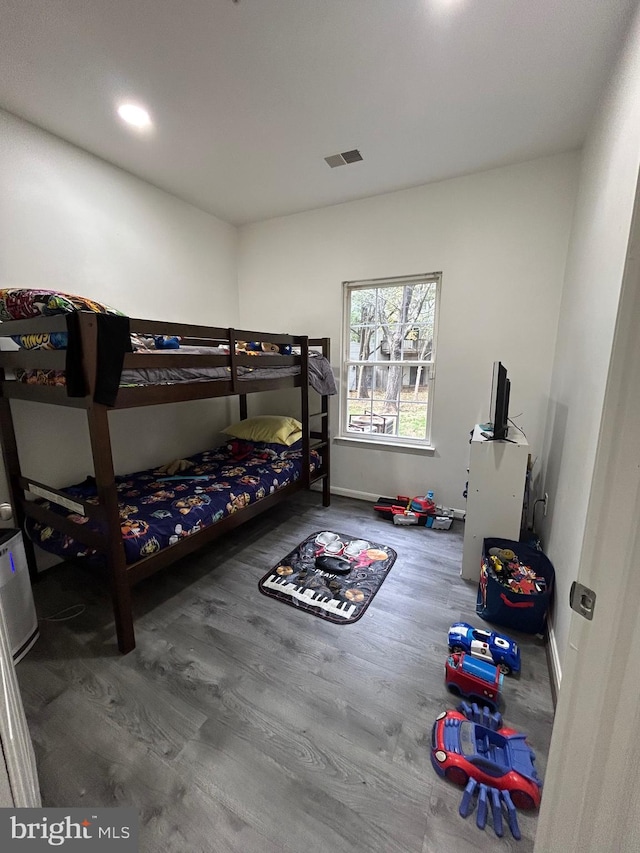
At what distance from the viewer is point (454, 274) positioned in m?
2.80

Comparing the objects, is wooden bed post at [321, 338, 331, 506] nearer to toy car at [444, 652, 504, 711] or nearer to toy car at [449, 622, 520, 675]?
toy car at [449, 622, 520, 675]

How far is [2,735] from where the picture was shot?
72 centimetres

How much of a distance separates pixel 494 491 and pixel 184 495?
1.98 meters

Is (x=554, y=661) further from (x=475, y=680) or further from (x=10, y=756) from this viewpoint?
(x=10, y=756)

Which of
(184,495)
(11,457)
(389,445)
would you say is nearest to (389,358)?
(389,445)

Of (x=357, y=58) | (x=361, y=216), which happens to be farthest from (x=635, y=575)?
(x=361, y=216)

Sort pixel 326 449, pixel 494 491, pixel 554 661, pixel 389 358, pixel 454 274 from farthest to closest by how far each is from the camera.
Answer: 1. pixel 326 449
2. pixel 389 358
3. pixel 454 274
4. pixel 494 491
5. pixel 554 661

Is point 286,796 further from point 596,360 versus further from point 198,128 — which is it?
point 198,128

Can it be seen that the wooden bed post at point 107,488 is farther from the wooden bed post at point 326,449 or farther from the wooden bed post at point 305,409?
the wooden bed post at point 326,449

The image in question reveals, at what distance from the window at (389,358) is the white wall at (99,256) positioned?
1.45 metres

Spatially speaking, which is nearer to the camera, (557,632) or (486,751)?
(486,751)

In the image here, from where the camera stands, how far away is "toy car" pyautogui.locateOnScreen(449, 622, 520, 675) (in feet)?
5.10

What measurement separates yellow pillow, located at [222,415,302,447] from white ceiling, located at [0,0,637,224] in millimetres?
2045

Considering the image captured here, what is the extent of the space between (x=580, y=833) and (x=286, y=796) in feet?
2.90
